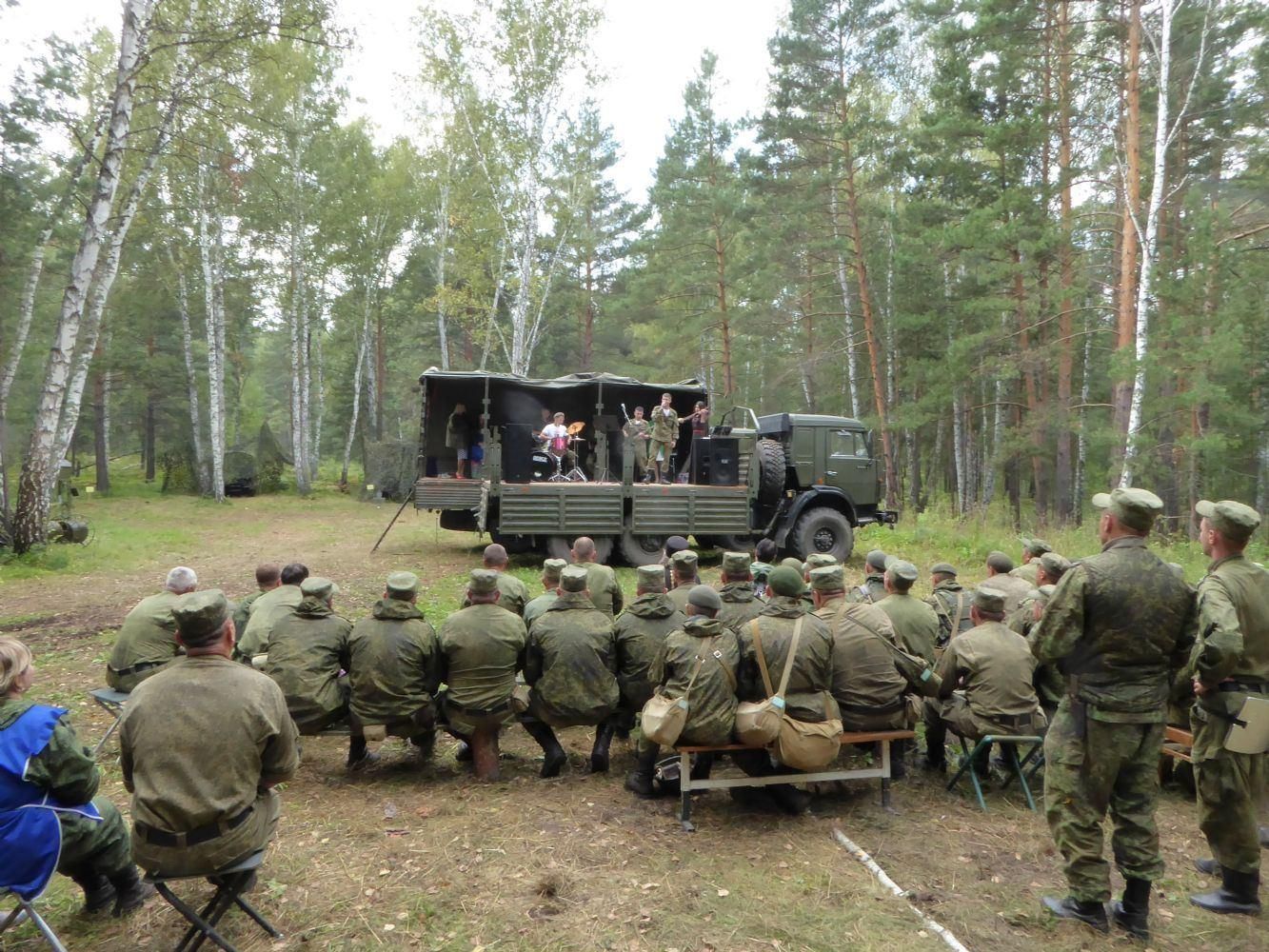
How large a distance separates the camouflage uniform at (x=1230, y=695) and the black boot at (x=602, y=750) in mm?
2914

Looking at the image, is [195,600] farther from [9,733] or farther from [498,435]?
[498,435]

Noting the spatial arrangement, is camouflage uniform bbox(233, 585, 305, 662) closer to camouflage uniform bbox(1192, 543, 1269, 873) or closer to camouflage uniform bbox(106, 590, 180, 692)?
camouflage uniform bbox(106, 590, 180, 692)

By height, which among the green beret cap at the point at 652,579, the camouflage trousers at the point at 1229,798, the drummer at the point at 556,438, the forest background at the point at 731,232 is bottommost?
the camouflage trousers at the point at 1229,798

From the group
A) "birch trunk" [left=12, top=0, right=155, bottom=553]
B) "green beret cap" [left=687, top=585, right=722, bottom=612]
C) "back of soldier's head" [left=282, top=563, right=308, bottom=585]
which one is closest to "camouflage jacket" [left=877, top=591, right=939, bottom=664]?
"green beret cap" [left=687, top=585, right=722, bottom=612]

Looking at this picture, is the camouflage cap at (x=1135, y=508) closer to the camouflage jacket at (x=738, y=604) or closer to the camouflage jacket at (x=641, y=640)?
the camouflage jacket at (x=738, y=604)

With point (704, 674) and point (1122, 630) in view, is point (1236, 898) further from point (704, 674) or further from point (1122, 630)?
point (704, 674)

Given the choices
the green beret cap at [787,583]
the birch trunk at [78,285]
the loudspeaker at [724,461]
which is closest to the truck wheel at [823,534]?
the loudspeaker at [724,461]

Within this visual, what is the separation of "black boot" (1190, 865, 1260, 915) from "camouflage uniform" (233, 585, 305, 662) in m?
4.67

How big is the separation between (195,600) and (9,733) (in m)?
0.61

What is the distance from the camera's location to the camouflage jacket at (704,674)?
3762 millimetres

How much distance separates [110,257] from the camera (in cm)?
1143

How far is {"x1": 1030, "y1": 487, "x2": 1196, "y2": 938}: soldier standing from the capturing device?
119 inches

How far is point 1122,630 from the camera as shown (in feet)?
9.89

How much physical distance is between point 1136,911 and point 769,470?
8.36 m
